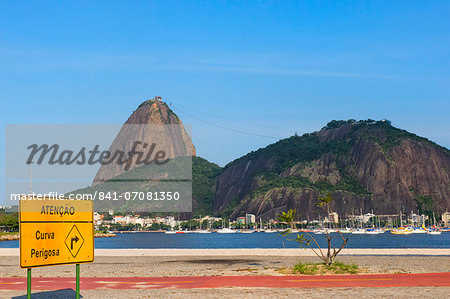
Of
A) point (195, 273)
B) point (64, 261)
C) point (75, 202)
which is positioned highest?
point (75, 202)

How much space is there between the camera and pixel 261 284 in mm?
26125

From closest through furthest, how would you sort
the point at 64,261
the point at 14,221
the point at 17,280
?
the point at 64,261 → the point at 17,280 → the point at 14,221

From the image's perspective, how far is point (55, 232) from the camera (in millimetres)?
16469

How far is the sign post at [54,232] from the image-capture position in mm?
15625

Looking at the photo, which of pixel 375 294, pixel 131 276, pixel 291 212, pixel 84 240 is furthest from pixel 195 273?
pixel 84 240

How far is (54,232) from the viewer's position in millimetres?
16453

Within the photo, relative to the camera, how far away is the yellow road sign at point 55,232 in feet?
51.3

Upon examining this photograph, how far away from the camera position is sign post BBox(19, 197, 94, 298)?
1562 centimetres

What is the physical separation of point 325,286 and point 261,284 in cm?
317

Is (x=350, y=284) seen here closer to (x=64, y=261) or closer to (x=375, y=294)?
(x=375, y=294)

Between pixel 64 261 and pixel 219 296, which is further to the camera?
pixel 219 296

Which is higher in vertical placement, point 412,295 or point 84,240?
point 84,240

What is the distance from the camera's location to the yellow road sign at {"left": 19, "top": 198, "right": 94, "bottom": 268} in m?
15.6

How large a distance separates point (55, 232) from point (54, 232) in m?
0.03
